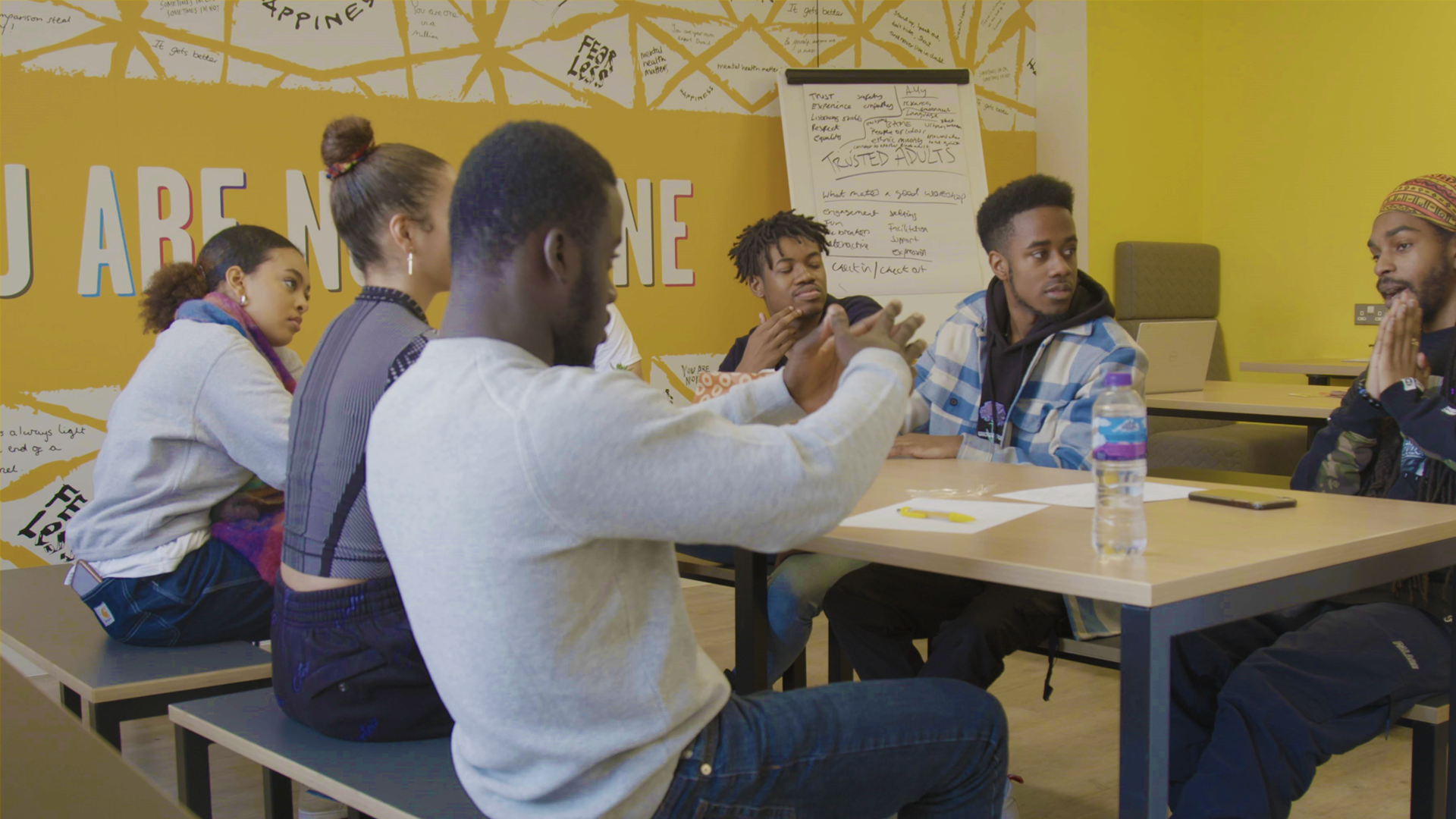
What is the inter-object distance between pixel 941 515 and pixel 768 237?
6.30 ft

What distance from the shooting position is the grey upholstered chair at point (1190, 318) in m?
4.64

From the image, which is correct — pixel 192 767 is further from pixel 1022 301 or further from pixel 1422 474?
pixel 1422 474

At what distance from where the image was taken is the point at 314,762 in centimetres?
142

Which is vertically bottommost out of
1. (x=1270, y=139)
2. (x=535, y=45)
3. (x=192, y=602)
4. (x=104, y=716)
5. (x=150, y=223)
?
(x=104, y=716)

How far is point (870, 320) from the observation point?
1.38 m

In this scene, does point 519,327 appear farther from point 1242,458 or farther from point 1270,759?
point 1242,458

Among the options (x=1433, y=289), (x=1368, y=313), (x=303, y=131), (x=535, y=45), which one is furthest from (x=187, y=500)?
(x=1368, y=313)

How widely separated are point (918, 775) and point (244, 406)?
1427 mm

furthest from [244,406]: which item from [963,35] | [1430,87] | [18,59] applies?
[1430,87]

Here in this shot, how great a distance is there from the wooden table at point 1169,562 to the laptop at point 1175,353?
222cm

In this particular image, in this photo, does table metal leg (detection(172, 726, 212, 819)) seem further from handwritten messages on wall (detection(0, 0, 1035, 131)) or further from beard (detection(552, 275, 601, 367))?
handwritten messages on wall (detection(0, 0, 1035, 131))

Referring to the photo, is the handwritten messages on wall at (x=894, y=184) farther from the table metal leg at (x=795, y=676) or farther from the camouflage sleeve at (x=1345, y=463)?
the camouflage sleeve at (x=1345, y=463)

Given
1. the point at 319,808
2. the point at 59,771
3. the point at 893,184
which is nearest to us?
the point at 59,771

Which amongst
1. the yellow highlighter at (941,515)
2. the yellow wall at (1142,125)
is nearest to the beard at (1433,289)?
the yellow highlighter at (941,515)
